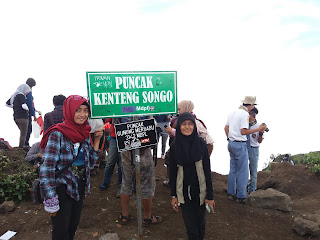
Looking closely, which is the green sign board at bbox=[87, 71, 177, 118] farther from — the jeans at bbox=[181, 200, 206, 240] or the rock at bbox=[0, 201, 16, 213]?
the rock at bbox=[0, 201, 16, 213]

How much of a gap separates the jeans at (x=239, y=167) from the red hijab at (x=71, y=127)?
12.3 ft

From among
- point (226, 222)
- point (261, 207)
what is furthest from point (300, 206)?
point (226, 222)

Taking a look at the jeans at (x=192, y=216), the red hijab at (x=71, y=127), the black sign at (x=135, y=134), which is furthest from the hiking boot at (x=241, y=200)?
the red hijab at (x=71, y=127)

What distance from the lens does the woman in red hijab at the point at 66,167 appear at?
2.48 meters

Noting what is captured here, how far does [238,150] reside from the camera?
17.8 feet

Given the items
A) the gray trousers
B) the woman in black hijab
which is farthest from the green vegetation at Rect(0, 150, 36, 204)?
the woman in black hijab

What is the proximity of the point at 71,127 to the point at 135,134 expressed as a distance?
40.3 inches

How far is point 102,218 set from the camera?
14.9ft

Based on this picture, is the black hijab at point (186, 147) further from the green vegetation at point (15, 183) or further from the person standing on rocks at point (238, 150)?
the green vegetation at point (15, 183)

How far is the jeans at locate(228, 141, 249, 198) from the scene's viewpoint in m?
5.42

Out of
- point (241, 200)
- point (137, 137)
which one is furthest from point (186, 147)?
point (241, 200)

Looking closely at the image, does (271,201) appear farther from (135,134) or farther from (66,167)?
(66,167)

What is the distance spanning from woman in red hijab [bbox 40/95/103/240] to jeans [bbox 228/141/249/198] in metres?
3.67

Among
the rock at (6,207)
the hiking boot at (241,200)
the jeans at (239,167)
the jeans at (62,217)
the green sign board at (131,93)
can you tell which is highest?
the green sign board at (131,93)
